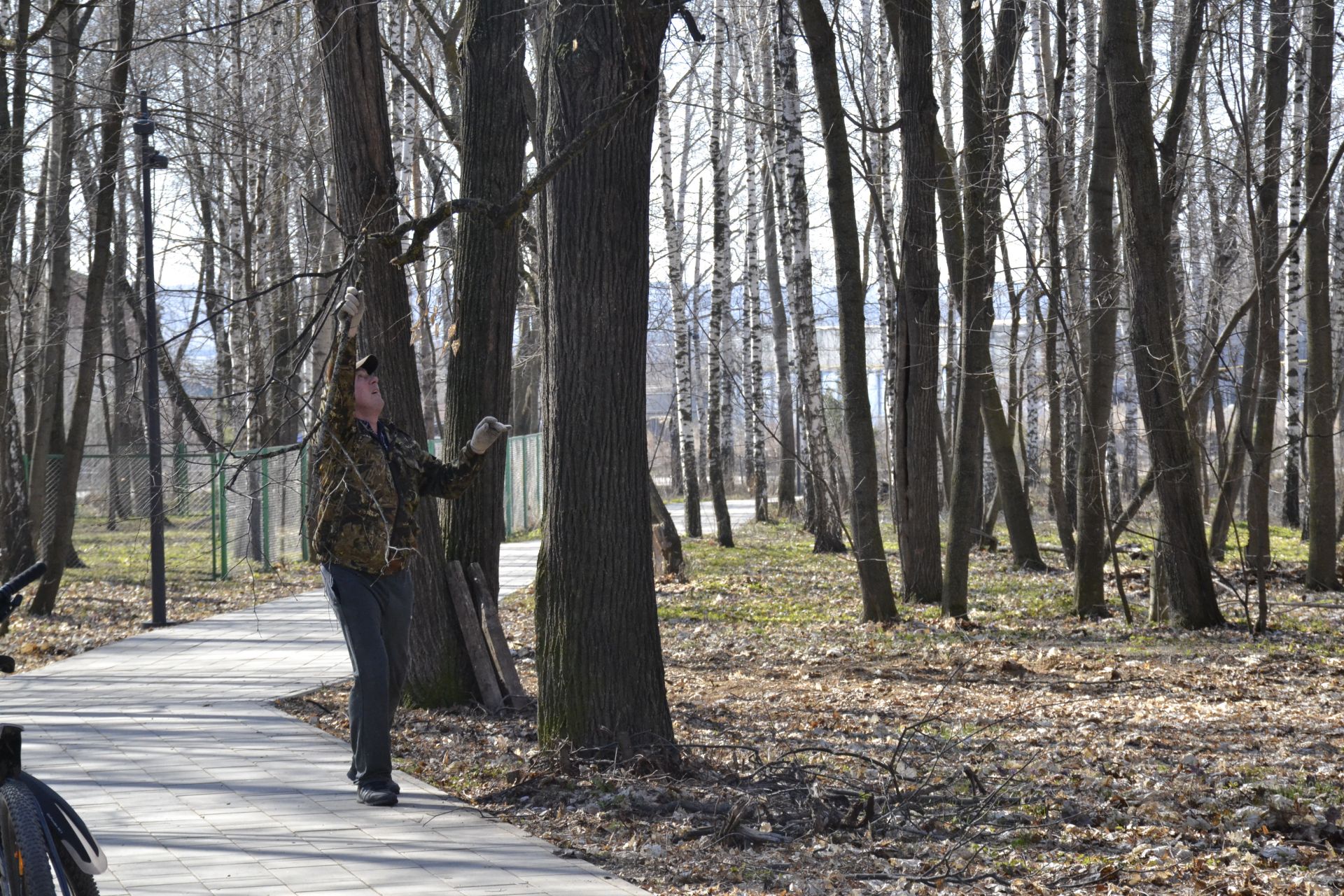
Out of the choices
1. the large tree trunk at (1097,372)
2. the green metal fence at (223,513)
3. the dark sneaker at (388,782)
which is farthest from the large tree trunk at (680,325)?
the dark sneaker at (388,782)

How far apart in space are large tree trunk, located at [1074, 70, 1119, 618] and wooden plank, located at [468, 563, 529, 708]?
21.3 feet

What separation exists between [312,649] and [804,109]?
1221cm

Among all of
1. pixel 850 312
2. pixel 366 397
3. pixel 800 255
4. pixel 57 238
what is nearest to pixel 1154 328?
pixel 850 312

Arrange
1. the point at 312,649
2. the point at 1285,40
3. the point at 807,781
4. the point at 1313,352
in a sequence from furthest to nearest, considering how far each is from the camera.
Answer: the point at 1313,352, the point at 1285,40, the point at 312,649, the point at 807,781

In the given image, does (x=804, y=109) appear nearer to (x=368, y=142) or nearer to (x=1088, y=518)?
(x=1088, y=518)

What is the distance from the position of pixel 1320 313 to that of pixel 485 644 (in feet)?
36.1

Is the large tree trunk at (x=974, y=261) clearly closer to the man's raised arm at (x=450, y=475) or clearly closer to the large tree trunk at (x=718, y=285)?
the man's raised arm at (x=450, y=475)

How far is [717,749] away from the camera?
6984 millimetres

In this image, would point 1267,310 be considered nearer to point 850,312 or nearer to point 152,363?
point 850,312

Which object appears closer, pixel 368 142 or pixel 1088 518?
pixel 368 142

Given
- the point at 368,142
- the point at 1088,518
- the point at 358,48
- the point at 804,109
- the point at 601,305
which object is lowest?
the point at 1088,518

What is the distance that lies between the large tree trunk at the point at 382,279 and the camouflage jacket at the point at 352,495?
6.37 feet

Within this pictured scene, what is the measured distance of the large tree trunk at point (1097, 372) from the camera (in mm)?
12188

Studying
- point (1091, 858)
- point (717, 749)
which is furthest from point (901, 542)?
point (1091, 858)
